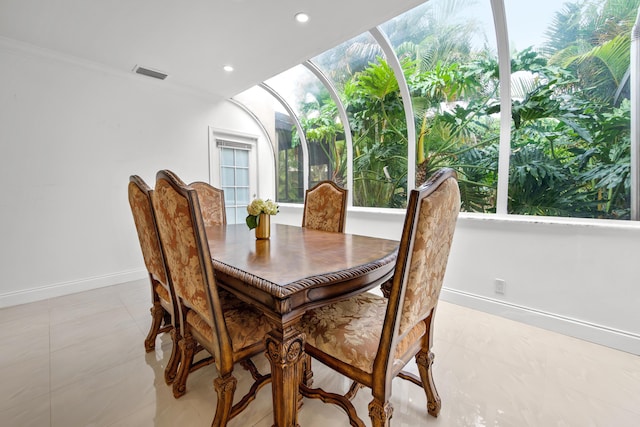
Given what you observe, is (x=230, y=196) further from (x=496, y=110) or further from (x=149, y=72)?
(x=496, y=110)

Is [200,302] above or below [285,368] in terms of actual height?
above

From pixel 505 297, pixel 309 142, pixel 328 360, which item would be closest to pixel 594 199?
pixel 505 297

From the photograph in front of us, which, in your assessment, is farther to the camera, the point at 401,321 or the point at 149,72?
the point at 149,72

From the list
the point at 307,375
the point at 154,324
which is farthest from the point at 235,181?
the point at 307,375

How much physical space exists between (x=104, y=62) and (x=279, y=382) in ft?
12.2

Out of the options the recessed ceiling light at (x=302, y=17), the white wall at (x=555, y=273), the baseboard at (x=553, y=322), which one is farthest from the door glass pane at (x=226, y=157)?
the baseboard at (x=553, y=322)

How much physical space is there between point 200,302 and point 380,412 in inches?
31.5

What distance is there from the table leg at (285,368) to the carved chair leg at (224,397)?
0.23 metres

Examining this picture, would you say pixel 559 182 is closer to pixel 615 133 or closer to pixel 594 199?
pixel 594 199

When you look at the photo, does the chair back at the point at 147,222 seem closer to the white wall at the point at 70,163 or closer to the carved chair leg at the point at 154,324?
the carved chair leg at the point at 154,324

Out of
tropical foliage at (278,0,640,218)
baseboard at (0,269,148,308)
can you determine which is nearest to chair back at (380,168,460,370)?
tropical foliage at (278,0,640,218)

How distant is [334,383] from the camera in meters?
1.58

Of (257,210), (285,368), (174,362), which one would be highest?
(257,210)

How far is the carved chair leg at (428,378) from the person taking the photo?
4.26 ft
